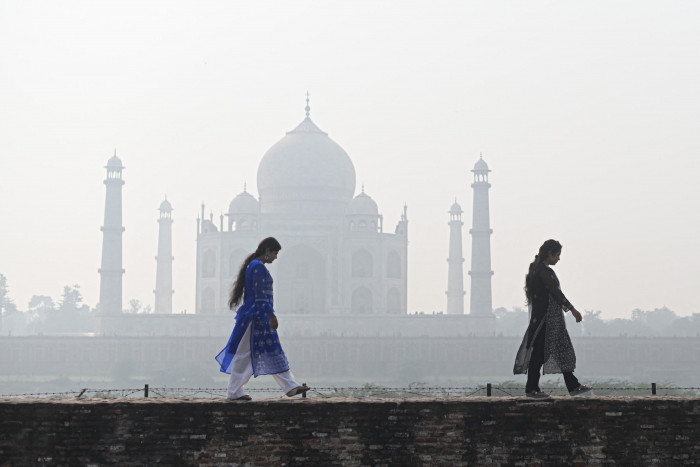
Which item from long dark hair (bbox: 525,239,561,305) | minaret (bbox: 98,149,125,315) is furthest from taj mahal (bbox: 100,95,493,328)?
long dark hair (bbox: 525,239,561,305)

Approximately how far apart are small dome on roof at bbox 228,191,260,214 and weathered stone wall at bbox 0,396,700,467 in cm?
3362

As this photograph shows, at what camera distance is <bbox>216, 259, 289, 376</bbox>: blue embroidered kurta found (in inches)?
199

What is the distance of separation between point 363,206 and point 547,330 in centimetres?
3352

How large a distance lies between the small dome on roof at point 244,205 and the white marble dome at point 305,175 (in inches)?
24.0

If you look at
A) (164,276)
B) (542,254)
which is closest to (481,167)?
(164,276)

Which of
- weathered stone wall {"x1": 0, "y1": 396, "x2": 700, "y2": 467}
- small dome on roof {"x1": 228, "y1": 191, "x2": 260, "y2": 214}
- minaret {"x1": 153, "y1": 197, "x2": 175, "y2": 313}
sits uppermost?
small dome on roof {"x1": 228, "y1": 191, "x2": 260, "y2": 214}

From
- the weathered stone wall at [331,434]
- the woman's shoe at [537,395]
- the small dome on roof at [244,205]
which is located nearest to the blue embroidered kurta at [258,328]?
the weathered stone wall at [331,434]

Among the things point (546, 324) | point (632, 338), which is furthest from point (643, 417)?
point (632, 338)

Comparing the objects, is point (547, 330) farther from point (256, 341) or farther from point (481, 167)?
point (481, 167)

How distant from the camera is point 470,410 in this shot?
4902 mm

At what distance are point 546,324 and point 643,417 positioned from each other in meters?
0.60

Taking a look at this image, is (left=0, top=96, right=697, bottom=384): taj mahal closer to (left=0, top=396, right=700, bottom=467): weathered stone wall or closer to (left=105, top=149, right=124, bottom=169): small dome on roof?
(left=105, top=149, right=124, bottom=169): small dome on roof

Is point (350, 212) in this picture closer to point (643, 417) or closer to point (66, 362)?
point (66, 362)

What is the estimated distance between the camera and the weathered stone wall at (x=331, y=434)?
4.81 metres
